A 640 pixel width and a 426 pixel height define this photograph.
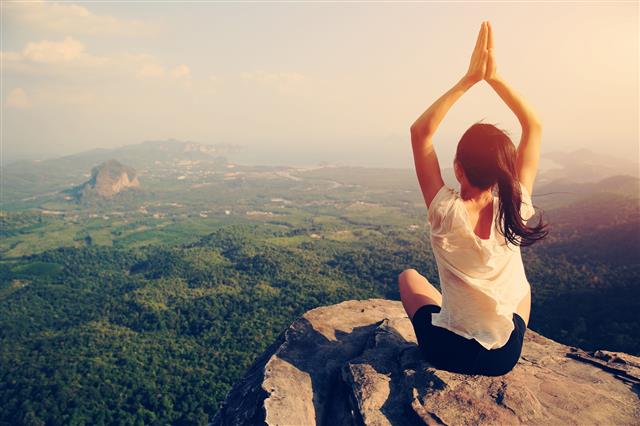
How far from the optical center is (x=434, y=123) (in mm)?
3826

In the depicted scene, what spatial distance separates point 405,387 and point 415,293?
143 centimetres

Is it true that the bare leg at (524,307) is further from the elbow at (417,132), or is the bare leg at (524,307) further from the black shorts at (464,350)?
the elbow at (417,132)

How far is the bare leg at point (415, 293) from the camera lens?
18.2ft

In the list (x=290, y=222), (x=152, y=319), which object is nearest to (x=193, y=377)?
(x=152, y=319)

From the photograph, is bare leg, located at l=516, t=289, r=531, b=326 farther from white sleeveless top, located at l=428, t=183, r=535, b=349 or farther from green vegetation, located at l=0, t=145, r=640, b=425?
green vegetation, located at l=0, t=145, r=640, b=425

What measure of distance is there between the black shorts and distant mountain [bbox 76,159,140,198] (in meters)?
177

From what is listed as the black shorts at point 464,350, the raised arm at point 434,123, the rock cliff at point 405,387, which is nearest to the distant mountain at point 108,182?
the rock cliff at point 405,387

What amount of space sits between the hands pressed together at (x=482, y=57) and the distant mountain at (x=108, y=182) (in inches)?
6995

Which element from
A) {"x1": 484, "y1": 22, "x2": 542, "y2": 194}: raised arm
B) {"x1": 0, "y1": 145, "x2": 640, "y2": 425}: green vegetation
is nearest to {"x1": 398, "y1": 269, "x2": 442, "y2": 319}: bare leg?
{"x1": 484, "y1": 22, "x2": 542, "y2": 194}: raised arm

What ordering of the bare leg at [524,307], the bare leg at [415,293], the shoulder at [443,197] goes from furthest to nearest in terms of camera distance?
the bare leg at [415,293], the bare leg at [524,307], the shoulder at [443,197]

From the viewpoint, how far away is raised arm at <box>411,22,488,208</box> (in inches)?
150

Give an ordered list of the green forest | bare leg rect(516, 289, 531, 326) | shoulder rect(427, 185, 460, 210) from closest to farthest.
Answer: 1. shoulder rect(427, 185, 460, 210)
2. bare leg rect(516, 289, 531, 326)
3. the green forest

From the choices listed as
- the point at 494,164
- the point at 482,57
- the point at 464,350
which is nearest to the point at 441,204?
the point at 494,164

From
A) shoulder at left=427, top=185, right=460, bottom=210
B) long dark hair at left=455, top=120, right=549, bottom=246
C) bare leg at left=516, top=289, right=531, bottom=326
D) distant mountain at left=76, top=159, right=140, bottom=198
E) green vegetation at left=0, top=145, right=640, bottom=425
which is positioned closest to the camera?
long dark hair at left=455, top=120, right=549, bottom=246
